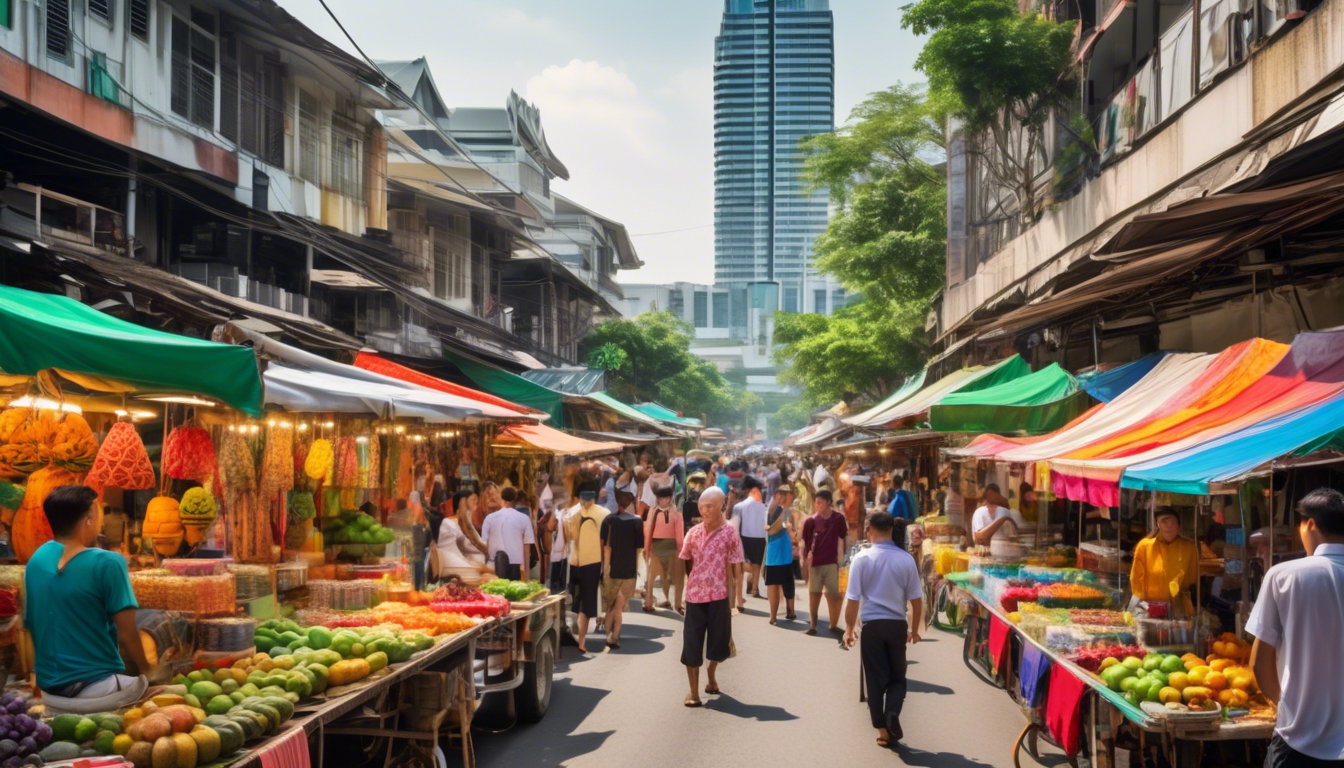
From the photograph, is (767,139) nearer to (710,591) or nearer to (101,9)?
(101,9)

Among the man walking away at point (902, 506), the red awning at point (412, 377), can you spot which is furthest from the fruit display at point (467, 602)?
the man walking away at point (902, 506)

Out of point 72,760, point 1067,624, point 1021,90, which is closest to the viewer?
point 72,760

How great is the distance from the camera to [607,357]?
52.9m

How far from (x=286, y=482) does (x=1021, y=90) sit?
1477 cm

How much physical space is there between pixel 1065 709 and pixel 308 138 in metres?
19.2

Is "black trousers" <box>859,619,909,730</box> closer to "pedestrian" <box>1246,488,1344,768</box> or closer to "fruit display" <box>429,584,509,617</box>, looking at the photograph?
"fruit display" <box>429,584,509,617</box>

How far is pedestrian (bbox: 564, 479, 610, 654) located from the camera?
13266 millimetres

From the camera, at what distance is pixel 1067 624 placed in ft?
27.2

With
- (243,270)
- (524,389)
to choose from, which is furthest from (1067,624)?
(243,270)

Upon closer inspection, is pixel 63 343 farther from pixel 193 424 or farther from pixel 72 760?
pixel 193 424

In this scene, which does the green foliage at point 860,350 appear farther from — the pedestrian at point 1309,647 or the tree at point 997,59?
the pedestrian at point 1309,647

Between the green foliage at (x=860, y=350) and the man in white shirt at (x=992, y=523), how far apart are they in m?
20.4

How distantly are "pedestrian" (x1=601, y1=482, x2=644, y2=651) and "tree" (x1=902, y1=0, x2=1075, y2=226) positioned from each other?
10.3 metres

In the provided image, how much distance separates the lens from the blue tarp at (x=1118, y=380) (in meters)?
11.6
